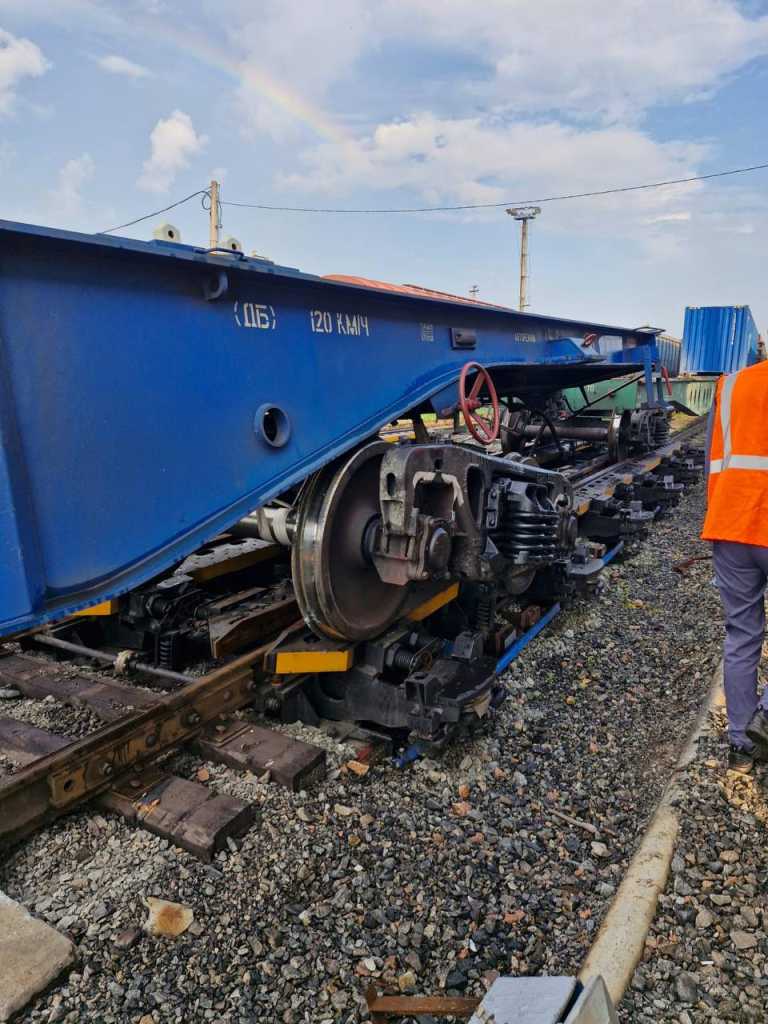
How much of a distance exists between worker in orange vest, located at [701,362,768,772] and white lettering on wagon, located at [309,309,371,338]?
1.67 m

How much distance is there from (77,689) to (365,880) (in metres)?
1.84

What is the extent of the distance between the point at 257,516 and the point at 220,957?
2.02 meters

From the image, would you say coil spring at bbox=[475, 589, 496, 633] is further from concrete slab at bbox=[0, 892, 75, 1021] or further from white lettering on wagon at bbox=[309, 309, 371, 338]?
concrete slab at bbox=[0, 892, 75, 1021]

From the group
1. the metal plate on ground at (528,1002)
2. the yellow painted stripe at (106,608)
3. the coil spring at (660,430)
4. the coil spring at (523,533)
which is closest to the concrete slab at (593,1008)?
the metal plate on ground at (528,1002)

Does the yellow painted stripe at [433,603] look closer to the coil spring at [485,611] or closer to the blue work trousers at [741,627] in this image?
the coil spring at [485,611]

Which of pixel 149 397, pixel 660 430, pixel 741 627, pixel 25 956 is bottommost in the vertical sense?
pixel 25 956

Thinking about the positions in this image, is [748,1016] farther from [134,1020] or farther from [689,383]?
[689,383]

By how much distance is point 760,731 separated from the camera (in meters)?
2.84

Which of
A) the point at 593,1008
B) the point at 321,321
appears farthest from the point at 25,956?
the point at 321,321

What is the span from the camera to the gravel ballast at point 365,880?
2.01 m

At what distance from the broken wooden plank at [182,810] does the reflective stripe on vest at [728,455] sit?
8.22ft

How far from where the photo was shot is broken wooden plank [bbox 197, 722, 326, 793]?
9.46 feet

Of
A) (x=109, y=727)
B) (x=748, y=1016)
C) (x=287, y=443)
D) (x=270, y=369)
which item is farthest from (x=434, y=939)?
(x=270, y=369)

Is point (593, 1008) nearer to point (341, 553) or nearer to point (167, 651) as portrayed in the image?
point (341, 553)
